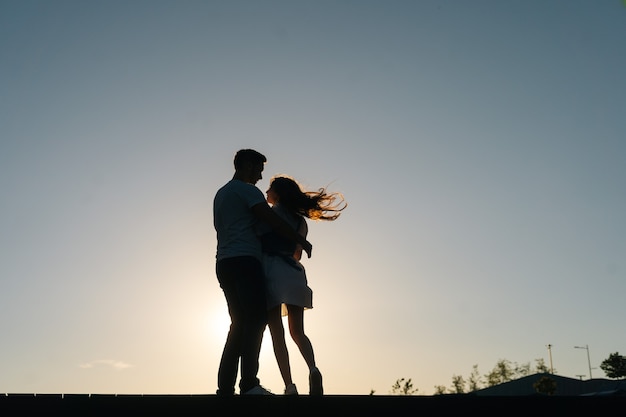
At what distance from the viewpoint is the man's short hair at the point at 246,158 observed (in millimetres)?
6215

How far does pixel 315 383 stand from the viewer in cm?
538

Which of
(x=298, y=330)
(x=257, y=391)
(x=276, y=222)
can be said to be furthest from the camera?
(x=298, y=330)

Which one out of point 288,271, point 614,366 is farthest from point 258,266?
point 614,366

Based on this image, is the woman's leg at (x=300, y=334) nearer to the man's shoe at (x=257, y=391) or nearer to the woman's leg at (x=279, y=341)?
the woman's leg at (x=279, y=341)

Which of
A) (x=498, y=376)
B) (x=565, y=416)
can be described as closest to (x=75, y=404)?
(x=565, y=416)

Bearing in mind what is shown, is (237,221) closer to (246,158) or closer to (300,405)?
(246,158)

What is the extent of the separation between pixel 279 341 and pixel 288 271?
619mm

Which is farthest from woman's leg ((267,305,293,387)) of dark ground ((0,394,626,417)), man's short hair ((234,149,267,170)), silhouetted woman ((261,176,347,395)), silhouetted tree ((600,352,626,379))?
silhouetted tree ((600,352,626,379))

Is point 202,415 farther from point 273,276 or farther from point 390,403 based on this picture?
point 273,276

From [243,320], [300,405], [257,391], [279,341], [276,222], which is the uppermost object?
[276,222]

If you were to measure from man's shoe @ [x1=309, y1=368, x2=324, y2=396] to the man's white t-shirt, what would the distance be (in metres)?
1.10

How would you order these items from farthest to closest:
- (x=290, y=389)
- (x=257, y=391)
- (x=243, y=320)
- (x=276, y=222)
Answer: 1. (x=276, y=222)
2. (x=243, y=320)
3. (x=290, y=389)
4. (x=257, y=391)

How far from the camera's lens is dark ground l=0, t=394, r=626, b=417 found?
13.5 feet

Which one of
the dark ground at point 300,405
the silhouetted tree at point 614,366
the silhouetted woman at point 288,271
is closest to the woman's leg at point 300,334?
the silhouetted woman at point 288,271
